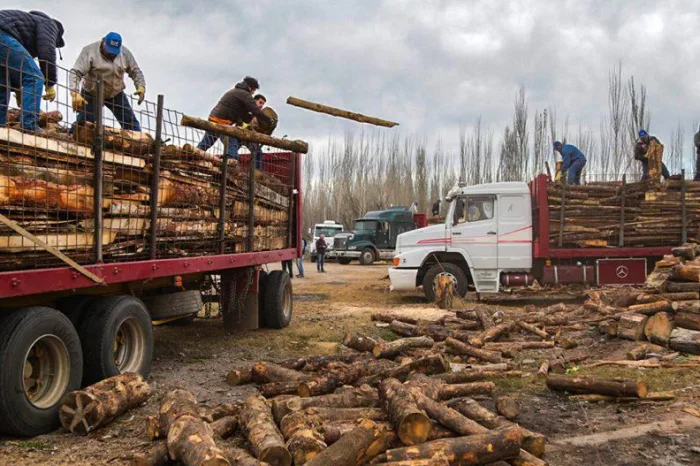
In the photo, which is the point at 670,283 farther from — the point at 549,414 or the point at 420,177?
the point at 420,177

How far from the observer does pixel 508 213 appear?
14.3 metres

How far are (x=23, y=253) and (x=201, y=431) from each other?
6.50ft

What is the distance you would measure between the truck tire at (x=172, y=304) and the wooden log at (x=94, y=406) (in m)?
2.17

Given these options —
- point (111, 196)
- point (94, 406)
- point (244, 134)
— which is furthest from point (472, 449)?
point (244, 134)

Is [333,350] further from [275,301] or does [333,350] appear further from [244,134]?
[244,134]

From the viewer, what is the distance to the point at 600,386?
5.74 m

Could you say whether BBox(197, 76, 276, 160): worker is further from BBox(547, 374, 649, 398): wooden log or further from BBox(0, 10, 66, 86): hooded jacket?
BBox(547, 374, 649, 398): wooden log

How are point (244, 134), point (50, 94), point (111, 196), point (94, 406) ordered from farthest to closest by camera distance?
1. point (244, 134)
2. point (111, 196)
3. point (50, 94)
4. point (94, 406)

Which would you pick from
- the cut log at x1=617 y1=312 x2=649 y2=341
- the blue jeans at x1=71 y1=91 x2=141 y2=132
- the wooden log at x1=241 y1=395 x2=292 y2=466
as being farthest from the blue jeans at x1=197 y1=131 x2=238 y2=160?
the cut log at x1=617 y1=312 x2=649 y2=341

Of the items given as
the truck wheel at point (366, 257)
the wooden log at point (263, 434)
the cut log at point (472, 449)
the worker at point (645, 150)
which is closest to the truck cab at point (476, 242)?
the worker at point (645, 150)

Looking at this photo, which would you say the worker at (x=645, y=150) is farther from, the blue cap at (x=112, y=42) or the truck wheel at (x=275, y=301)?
the blue cap at (x=112, y=42)

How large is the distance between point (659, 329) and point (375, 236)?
25052 millimetres

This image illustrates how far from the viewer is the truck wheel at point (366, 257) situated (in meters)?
32.4

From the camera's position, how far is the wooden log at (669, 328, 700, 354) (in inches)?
299
